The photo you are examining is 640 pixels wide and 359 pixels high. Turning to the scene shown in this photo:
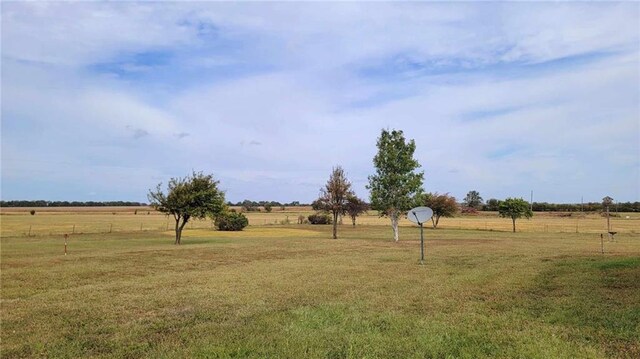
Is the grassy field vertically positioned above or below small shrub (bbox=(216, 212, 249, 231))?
below

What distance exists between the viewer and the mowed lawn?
25.0ft

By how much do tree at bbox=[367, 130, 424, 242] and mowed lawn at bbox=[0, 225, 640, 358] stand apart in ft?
69.9

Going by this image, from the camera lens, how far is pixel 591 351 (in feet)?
23.6

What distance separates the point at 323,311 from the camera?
1028 cm

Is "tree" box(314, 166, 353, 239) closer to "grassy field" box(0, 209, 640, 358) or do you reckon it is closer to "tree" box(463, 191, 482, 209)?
"grassy field" box(0, 209, 640, 358)

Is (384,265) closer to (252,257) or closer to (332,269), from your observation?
(332,269)

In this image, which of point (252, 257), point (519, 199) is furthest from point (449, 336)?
point (519, 199)

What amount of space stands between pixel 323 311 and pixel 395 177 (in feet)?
100.0

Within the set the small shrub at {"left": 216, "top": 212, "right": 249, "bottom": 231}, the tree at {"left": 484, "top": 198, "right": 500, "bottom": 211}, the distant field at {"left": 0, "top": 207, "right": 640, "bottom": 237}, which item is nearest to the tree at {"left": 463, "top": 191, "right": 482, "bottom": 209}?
the tree at {"left": 484, "top": 198, "right": 500, "bottom": 211}

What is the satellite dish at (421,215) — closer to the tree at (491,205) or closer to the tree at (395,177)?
the tree at (395,177)

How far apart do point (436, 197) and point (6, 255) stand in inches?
2364

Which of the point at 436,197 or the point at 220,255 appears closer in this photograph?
the point at 220,255

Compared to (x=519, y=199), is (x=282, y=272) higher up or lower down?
lower down

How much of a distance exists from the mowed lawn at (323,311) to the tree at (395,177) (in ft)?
69.9
